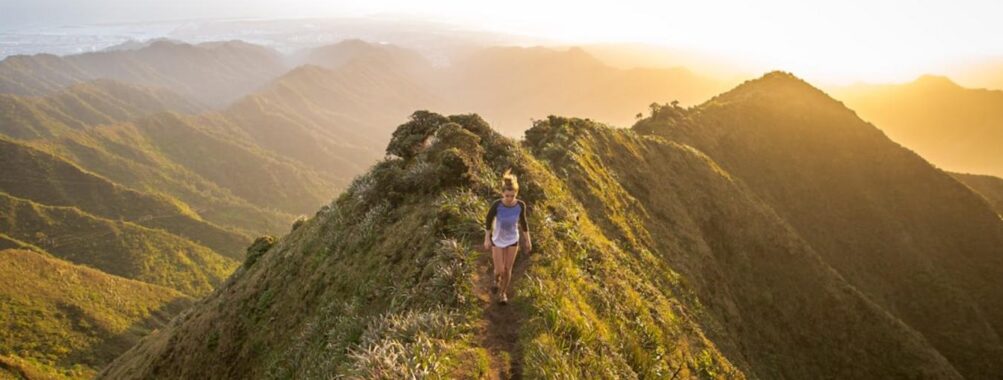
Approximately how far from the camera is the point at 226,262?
121812mm

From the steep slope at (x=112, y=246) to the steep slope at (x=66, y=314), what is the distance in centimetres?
2209

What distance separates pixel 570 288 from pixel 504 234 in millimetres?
2316

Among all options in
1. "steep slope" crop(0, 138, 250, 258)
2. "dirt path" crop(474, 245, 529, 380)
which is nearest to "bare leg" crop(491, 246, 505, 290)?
"dirt path" crop(474, 245, 529, 380)

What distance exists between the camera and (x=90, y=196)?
133m

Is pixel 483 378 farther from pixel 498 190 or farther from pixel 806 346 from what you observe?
pixel 806 346

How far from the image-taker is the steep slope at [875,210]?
40125mm

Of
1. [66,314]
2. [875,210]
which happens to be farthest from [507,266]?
[66,314]

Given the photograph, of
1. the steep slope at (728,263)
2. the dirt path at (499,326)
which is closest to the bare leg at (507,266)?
the dirt path at (499,326)

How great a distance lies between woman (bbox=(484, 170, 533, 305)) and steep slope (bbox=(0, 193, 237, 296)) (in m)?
113

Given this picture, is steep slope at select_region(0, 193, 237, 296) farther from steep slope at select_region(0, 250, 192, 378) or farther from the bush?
the bush

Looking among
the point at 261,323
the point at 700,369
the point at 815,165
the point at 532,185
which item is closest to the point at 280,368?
the point at 261,323

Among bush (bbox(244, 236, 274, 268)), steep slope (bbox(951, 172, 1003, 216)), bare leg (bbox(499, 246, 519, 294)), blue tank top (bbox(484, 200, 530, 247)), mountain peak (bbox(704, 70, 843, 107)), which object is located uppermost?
mountain peak (bbox(704, 70, 843, 107))

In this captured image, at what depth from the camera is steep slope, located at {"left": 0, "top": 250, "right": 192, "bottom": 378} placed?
5822cm

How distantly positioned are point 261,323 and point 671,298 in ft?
47.9
